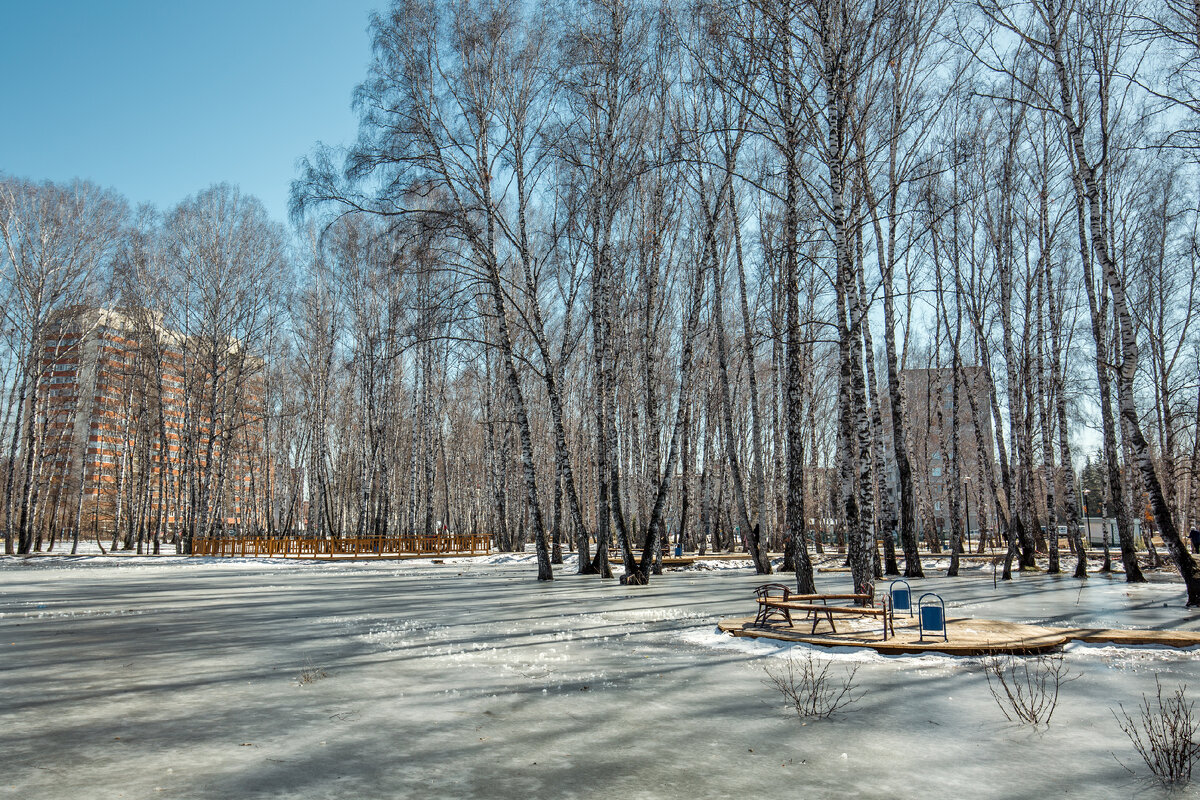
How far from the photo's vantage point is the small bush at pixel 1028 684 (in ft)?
16.4

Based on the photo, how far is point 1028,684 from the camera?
5691 millimetres

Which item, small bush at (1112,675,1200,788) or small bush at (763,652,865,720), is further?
small bush at (763,652,865,720)

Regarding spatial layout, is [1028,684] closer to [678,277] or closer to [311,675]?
[311,675]

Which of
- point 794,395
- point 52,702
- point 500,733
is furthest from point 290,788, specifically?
point 794,395

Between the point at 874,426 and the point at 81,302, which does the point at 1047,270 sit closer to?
the point at 874,426

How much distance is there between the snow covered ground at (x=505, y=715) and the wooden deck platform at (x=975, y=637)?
0.69ft

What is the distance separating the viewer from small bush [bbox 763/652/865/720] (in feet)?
17.3

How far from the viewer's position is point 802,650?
26.4 ft

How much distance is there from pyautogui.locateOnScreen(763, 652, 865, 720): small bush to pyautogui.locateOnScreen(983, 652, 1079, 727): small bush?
42.8 inches

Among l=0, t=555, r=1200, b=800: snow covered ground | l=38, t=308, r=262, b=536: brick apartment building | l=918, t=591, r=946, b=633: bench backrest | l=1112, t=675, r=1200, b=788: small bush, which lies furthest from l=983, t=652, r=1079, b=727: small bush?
l=38, t=308, r=262, b=536: brick apartment building

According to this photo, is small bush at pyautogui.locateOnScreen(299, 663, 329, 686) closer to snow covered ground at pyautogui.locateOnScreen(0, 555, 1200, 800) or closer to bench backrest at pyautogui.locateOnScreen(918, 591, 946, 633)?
snow covered ground at pyautogui.locateOnScreen(0, 555, 1200, 800)

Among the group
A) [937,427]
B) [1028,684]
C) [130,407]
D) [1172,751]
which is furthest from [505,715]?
[937,427]

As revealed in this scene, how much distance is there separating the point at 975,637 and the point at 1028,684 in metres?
2.60

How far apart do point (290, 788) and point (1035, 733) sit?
4.64m
